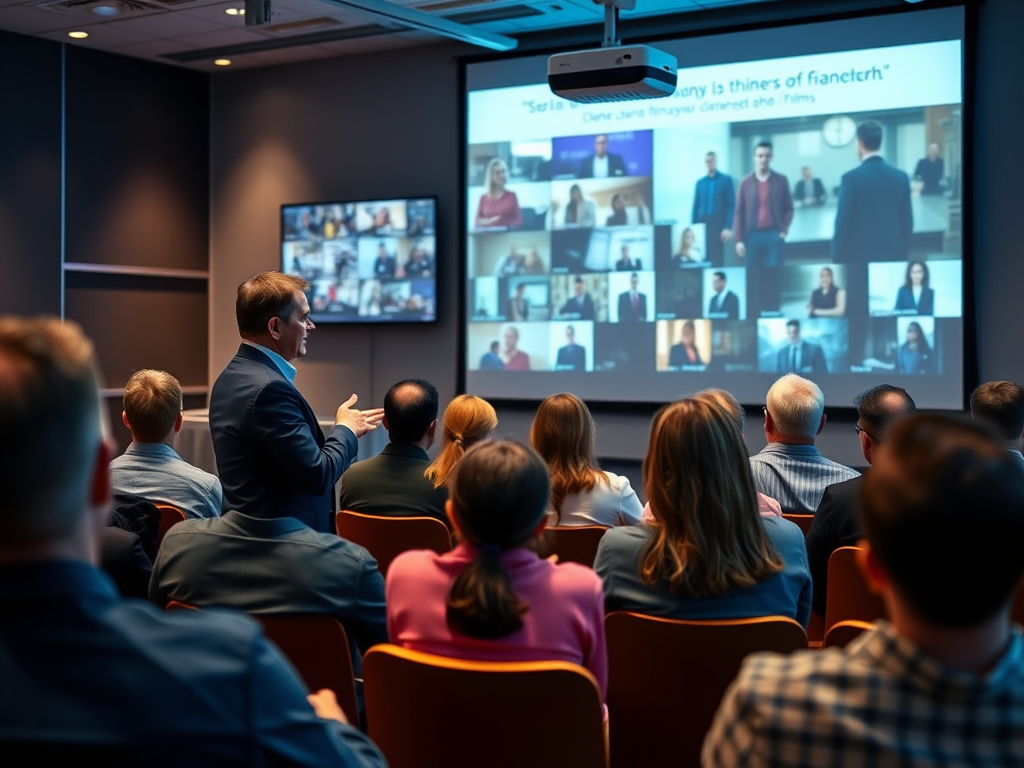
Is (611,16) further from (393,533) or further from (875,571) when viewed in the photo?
(875,571)

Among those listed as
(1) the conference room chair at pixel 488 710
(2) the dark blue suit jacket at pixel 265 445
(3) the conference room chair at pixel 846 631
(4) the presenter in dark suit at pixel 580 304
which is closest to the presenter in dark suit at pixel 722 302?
(4) the presenter in dark suit at pixel 580 304

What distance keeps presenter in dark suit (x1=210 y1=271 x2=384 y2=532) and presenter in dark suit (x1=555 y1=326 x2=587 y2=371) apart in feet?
13.0

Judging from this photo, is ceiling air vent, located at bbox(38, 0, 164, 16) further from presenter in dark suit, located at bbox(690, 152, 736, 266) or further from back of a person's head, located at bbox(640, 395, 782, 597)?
back of a person's head, located at bbox(640, 395, 782, 597)

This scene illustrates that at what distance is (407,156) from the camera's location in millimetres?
7914

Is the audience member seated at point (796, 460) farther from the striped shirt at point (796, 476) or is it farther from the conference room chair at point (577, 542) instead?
the conference room chair at point (577, 542)

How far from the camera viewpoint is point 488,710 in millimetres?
1771

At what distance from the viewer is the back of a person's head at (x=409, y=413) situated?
12.8 feet

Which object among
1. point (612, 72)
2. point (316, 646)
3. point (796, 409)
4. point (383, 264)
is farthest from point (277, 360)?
point (383, 264)

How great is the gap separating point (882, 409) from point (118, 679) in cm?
293

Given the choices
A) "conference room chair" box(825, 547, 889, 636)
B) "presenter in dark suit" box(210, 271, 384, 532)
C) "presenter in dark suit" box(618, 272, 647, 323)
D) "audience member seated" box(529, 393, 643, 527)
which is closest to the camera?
"conference room chair" box(825, 547, 889, 636)

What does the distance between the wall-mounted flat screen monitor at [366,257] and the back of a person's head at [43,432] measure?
662 centimetres

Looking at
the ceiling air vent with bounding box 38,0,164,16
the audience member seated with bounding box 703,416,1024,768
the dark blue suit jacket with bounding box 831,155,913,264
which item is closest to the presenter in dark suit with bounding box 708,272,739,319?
the dark blue suit jacket with bounding box 831,155,913,264

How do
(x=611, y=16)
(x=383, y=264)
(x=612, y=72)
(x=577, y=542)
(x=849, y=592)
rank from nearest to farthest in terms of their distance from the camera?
(x=849, y=592) → (x=577, y=542) → (x=612, y=72) → (x=611, y=16) → (x=383, y=264)

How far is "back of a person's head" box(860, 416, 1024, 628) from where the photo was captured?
1019mm
